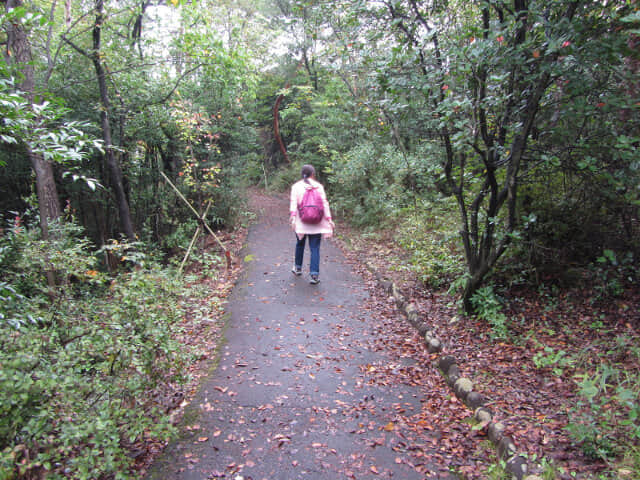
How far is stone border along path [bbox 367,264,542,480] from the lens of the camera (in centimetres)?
269

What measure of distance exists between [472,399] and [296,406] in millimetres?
1632

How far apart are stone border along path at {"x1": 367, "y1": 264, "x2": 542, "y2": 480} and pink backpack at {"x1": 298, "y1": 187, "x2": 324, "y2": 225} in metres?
2.08

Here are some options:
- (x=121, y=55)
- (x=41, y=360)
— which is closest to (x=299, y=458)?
(x=41, y=360)

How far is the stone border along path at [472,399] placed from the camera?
8.81ft

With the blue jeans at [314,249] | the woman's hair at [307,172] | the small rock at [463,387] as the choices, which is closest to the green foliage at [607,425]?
the small rock at [463,387]

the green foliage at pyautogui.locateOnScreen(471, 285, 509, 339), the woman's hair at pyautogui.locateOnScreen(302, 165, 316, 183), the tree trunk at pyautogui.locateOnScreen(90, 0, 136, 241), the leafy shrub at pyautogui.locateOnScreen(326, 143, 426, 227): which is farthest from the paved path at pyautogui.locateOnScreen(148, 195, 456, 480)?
the leafy shrub at pyautogui.locateOnScreen(326, 143, 426, 227)

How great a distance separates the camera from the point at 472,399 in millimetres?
3521

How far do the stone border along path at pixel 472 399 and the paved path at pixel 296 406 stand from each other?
441mm

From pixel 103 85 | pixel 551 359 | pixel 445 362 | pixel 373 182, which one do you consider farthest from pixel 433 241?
pixel 103 85

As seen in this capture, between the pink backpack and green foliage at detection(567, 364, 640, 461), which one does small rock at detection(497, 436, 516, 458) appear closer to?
green foliage at detection(567, 364, 640, 461)

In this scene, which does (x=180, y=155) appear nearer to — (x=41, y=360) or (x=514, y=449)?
(x=41, y=360)

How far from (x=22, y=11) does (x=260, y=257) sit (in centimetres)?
693

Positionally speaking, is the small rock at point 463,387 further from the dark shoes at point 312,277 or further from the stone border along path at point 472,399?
the dark shoes at point 312,277

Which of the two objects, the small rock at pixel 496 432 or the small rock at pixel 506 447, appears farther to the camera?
the small rock at pixel 496 432
